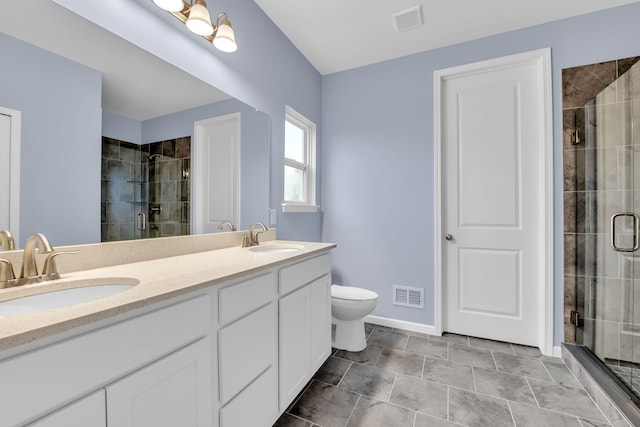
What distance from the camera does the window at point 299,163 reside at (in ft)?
8.27

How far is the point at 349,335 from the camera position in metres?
2.17

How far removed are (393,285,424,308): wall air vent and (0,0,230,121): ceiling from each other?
223cm

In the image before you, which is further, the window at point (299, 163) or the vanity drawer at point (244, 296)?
the window at point (299, 163)

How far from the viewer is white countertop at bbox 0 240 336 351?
54cm

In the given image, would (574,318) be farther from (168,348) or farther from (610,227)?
(168,348)

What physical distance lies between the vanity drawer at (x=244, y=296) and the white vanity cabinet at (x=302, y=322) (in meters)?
0.11

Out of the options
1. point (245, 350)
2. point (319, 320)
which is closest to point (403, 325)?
point (319, 320)

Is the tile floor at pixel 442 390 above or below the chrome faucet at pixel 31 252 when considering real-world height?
below

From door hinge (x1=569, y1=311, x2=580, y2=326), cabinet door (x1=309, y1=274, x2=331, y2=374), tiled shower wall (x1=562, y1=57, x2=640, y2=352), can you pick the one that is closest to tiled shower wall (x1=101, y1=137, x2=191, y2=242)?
cabinet door (x1=309, y1=274, x2=331, y2=374)

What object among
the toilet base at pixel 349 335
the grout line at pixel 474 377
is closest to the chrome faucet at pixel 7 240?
the toilet base at pixel 349 335

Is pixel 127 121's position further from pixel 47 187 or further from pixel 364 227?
pixel 364 227

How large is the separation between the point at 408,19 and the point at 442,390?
2610 millimetres

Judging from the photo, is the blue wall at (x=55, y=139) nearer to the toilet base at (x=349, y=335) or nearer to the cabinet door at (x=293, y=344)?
the cabinet door at (x=293, y=344)

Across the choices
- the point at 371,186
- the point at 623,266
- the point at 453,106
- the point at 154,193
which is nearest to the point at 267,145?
the point at 154,193
